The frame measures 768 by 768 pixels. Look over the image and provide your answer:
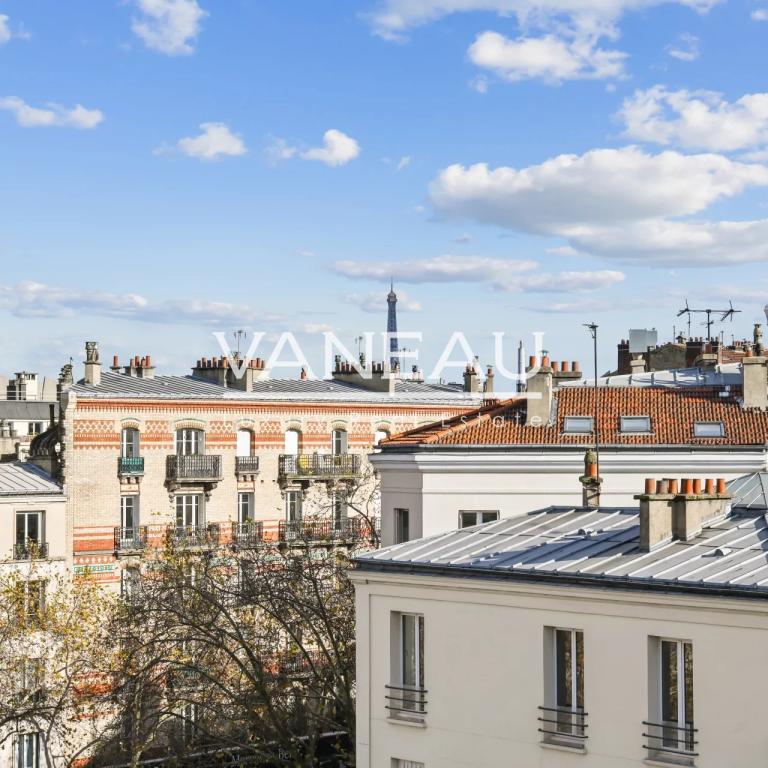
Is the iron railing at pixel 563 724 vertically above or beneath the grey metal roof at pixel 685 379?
beneath

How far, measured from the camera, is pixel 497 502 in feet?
119

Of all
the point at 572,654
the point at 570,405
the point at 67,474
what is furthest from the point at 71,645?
the point at 572,654

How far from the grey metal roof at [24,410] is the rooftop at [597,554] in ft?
228

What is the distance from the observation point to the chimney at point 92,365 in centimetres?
5512

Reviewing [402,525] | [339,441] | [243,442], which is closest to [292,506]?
[339,441]

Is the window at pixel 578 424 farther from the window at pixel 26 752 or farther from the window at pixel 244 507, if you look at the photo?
the window at pixel 244 507

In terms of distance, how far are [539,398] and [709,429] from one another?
5141 millimetres

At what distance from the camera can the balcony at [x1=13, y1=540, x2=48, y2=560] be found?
50.7 meters

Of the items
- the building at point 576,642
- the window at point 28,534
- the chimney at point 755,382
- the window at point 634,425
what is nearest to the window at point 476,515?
the window at point 634,425

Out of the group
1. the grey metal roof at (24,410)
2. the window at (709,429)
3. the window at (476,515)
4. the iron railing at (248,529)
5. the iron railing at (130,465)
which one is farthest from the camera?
the grey metal roof at (24,410)

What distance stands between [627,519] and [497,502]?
45.4 feet

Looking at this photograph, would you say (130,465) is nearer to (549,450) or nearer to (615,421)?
(615,421)

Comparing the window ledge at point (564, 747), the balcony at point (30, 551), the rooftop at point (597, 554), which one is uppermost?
the rooftop at point (597, 554)

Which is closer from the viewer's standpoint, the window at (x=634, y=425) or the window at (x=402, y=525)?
the window at (x=402, y=525)
